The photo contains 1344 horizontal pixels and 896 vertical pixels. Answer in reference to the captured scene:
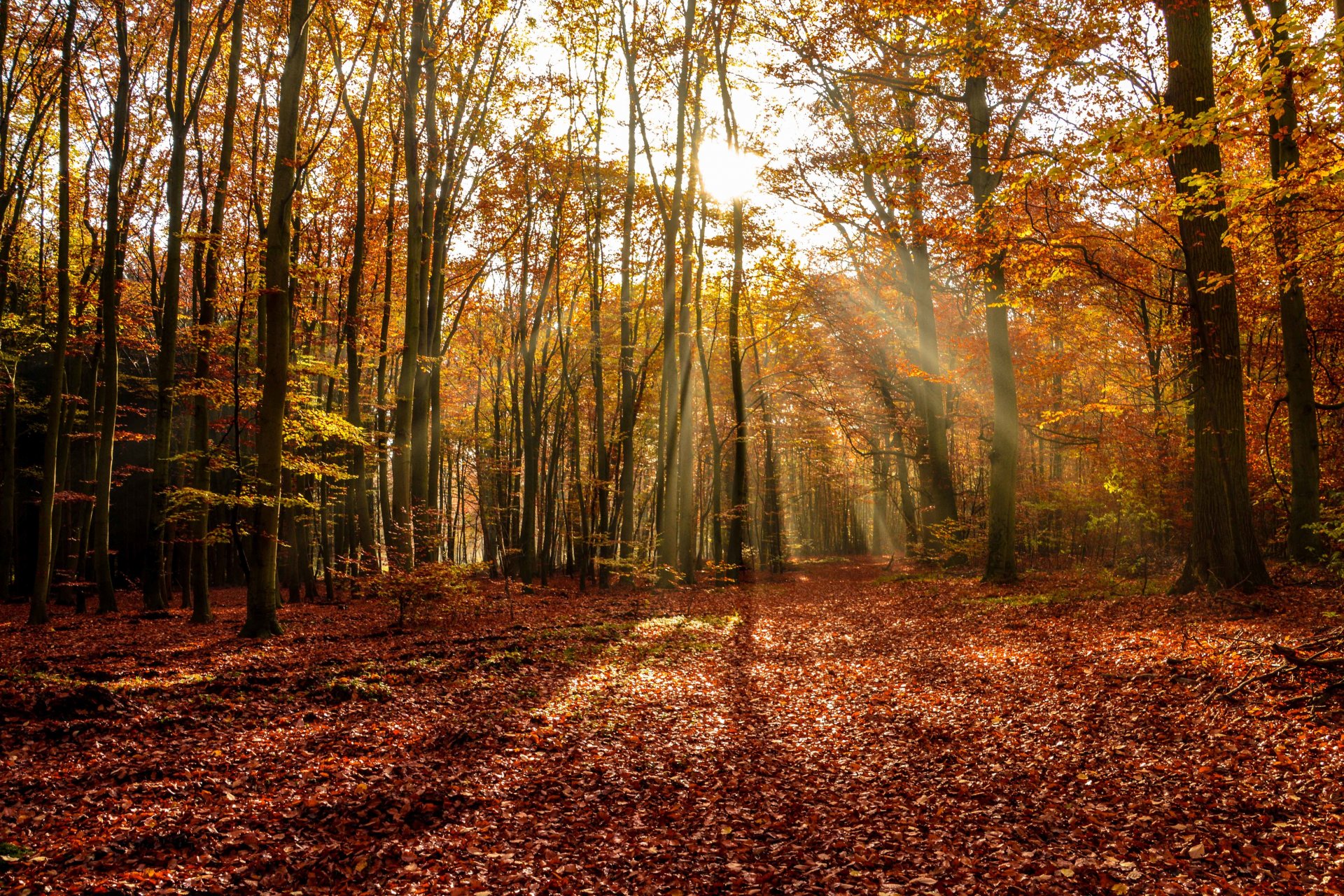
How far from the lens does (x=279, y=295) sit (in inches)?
371

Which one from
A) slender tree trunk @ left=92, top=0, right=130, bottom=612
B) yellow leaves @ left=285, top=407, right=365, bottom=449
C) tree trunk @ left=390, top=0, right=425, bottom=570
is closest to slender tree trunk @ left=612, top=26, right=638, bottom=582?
tree trunk @ left=390, top=0, right=425, bottom=570

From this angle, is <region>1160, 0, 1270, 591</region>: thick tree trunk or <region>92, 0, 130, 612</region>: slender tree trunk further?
<region>92, 0, 130, 612</region>: slender tree trunk

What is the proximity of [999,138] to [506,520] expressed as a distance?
677 inches

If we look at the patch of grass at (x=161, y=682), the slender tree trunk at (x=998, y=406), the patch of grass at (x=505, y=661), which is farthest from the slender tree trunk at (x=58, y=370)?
the slender tree trunk at (x=998, y=406)

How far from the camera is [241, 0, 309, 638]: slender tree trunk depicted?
9.41 m

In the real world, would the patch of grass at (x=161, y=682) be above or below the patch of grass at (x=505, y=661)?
above

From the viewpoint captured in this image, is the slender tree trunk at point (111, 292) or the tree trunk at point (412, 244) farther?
the tree trunk at point (412, 244)

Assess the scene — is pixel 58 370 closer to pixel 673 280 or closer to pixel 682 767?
pixel 673 280

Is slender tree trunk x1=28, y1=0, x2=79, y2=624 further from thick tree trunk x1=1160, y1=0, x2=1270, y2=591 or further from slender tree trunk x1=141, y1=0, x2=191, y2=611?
thick tree trunk x1=1160, y1=0, x2=1270, y2=591

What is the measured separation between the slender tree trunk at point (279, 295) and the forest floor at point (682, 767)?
1.92m

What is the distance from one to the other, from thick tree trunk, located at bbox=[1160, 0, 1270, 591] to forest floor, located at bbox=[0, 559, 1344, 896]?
0.66m

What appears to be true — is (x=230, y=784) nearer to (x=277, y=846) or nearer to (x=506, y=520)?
(x=277, y=846)

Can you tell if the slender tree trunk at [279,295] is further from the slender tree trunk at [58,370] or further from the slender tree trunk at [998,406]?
the slender tree trunk at [998,406]

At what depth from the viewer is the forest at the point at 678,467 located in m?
4.45
